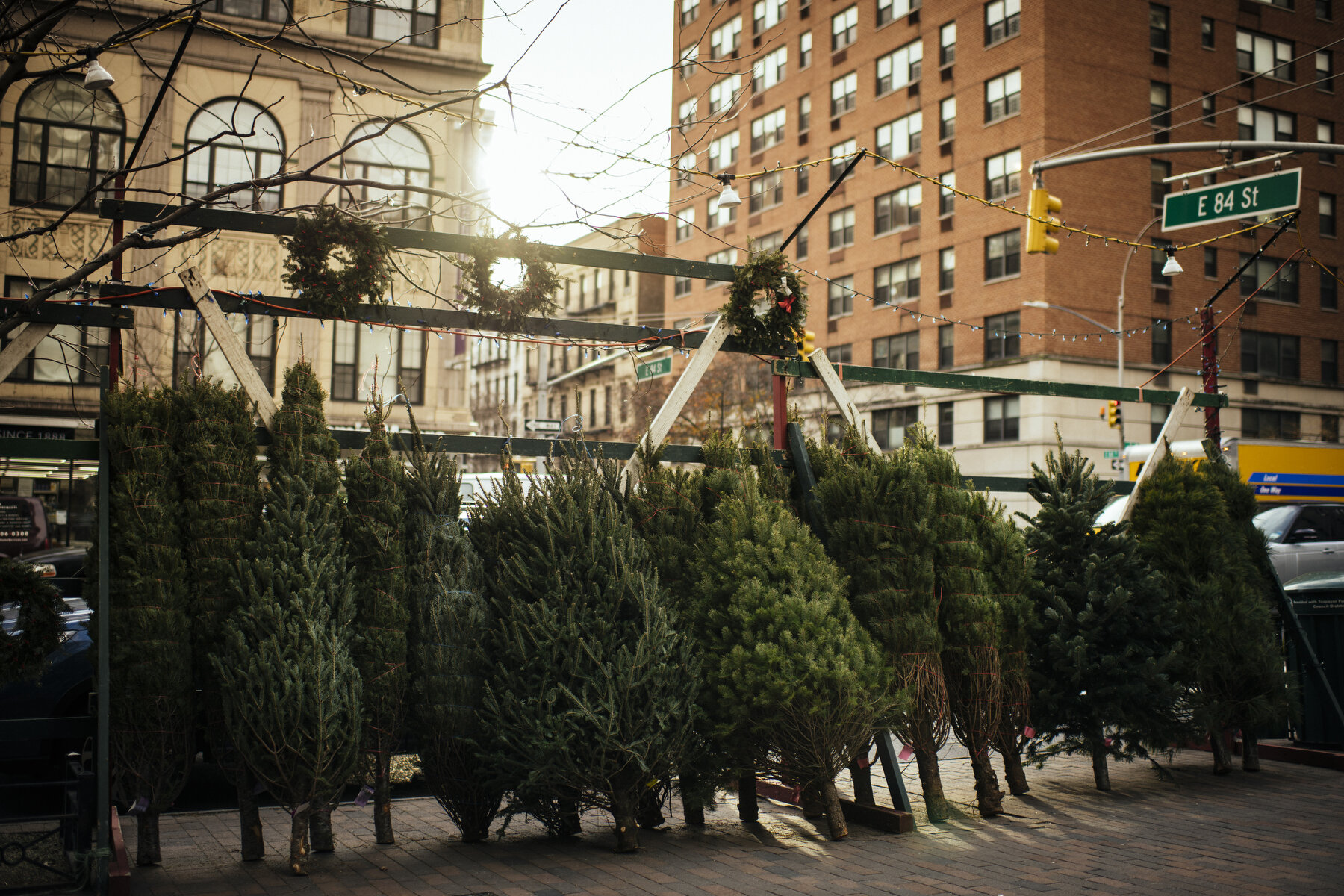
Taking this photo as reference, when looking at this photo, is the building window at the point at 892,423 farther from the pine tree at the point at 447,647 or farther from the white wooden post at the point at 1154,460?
the pine tree at the point at 447,647

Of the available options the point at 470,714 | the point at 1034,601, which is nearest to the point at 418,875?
the point at 470,714

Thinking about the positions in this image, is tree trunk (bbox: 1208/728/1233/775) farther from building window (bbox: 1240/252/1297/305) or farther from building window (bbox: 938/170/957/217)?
building window (bbox: 1240/252/1297/305)

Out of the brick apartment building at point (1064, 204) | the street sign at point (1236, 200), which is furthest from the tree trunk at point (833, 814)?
the brick apartment building at point (1064, 204)

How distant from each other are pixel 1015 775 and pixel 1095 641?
1.08m

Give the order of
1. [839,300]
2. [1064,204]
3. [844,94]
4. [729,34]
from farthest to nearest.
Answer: [729,34]
[844,94]
[839,300]
[1064,204]

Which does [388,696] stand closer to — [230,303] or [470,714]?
[470,714]

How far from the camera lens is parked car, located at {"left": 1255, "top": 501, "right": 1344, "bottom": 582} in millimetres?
17453

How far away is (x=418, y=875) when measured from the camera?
568 centimetres

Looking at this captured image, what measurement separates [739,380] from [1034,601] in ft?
131

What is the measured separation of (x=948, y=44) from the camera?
42125 millimetres

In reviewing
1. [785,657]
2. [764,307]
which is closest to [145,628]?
[785,657]

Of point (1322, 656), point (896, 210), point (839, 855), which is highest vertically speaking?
point (896, 210)

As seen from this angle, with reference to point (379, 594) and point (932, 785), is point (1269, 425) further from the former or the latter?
point (379, 594)

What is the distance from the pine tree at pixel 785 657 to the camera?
6094mm
